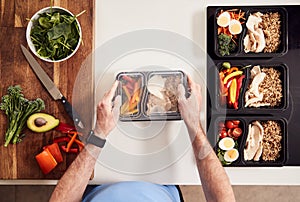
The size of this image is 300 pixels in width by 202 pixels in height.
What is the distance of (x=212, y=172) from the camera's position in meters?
1.55

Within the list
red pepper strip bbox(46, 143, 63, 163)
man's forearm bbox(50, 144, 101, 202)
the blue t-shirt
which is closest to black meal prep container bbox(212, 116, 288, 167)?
the blue t-shirt

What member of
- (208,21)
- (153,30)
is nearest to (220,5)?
(208,21)

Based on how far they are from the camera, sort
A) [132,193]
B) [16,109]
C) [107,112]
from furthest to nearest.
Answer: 1. [16,109]
2. [107,112]
3. [132,193]

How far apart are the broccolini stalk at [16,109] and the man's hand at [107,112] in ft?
0.71

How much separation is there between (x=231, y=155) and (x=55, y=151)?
1.85ft

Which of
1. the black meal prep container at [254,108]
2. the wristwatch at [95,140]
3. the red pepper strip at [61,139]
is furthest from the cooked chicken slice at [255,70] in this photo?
the red pepper strip at [61,139]

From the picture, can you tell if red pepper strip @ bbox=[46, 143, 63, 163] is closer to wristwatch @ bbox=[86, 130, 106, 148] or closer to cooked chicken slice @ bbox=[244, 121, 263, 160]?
wristwatch @ bbox=[86, 130, 106, 148]

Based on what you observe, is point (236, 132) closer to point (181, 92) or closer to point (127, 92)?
point (181, 92)

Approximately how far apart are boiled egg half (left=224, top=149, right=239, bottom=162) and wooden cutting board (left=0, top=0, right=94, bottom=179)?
17.9 inches

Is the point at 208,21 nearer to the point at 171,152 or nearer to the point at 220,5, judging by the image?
the point at 220,5

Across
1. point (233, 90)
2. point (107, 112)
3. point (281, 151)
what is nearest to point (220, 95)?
point (233, 90)

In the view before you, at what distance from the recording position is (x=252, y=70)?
5.28 ft

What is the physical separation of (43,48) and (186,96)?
489mm

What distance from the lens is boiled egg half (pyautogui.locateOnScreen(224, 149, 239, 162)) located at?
5.25 feet
